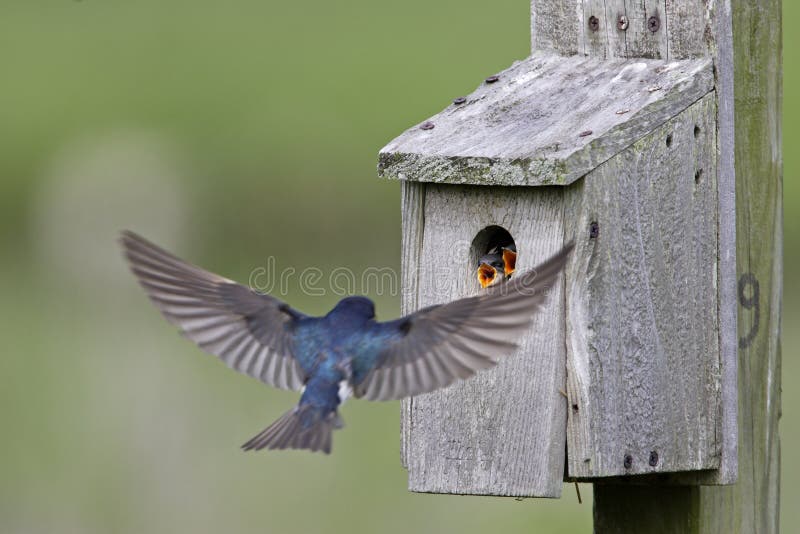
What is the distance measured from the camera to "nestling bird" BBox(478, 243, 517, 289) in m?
3.66

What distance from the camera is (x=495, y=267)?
12.0 ft

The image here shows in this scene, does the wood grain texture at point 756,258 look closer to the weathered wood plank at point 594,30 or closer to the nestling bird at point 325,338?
the weathered wood plank at point 594,30

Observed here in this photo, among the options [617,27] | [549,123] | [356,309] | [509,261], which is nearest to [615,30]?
[617,27]

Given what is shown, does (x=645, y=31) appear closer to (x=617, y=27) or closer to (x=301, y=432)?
(x=617, y=27)

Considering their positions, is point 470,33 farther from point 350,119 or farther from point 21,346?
point 21,346

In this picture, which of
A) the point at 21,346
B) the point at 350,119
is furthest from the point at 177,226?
the point at 350,119

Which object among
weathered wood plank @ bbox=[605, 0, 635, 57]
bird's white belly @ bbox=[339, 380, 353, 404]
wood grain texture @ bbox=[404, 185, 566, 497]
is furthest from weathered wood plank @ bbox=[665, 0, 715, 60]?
bird's white belly @ bbox=[339, 380, 353, 404]

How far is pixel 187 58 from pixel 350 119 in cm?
263

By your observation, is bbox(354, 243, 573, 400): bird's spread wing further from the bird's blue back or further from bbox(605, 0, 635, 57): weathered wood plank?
bbox(605, 0, 635, 57): weathered wood plank

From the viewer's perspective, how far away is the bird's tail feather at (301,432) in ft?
11.3

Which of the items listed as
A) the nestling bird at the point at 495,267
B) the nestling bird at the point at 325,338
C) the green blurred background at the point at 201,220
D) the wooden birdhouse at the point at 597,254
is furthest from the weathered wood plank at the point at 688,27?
the green blurred background at the point at 201,220

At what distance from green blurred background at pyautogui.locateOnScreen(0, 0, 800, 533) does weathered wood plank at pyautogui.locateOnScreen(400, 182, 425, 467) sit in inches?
132

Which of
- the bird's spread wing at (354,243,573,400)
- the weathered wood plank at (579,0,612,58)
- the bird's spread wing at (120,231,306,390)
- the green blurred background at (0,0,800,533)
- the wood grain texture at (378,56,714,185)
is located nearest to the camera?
the bird's spread wing at (354,243,573,400)

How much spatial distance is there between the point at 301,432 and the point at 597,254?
0.80m
